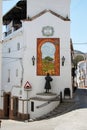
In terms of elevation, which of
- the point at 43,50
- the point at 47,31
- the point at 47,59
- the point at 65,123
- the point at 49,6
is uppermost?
the point at 49,6

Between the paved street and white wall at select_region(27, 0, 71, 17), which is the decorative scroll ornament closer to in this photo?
white wall at select_region(27, 0, 71, 17)

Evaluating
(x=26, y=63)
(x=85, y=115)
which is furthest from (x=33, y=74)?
(x=85, y=115)

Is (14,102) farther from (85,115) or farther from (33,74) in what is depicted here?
(85,115)

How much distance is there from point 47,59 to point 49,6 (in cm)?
476

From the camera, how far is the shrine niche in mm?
32156

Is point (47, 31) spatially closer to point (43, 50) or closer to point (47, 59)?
point (43, 50)

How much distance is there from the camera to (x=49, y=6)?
32.9 metres

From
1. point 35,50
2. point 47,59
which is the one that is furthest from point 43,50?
point 47,59

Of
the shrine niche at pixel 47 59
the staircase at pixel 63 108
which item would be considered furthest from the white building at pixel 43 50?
the staircase at pixel 63 108

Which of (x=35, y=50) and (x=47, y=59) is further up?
(x=35, y=50)

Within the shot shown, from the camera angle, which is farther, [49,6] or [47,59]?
[49,6]

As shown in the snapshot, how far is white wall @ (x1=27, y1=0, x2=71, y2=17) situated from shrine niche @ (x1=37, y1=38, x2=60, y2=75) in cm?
258

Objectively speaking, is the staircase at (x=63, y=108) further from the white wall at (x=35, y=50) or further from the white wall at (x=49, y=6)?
the white wall at (x=49, y=6)

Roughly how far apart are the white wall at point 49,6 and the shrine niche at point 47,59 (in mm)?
2577
